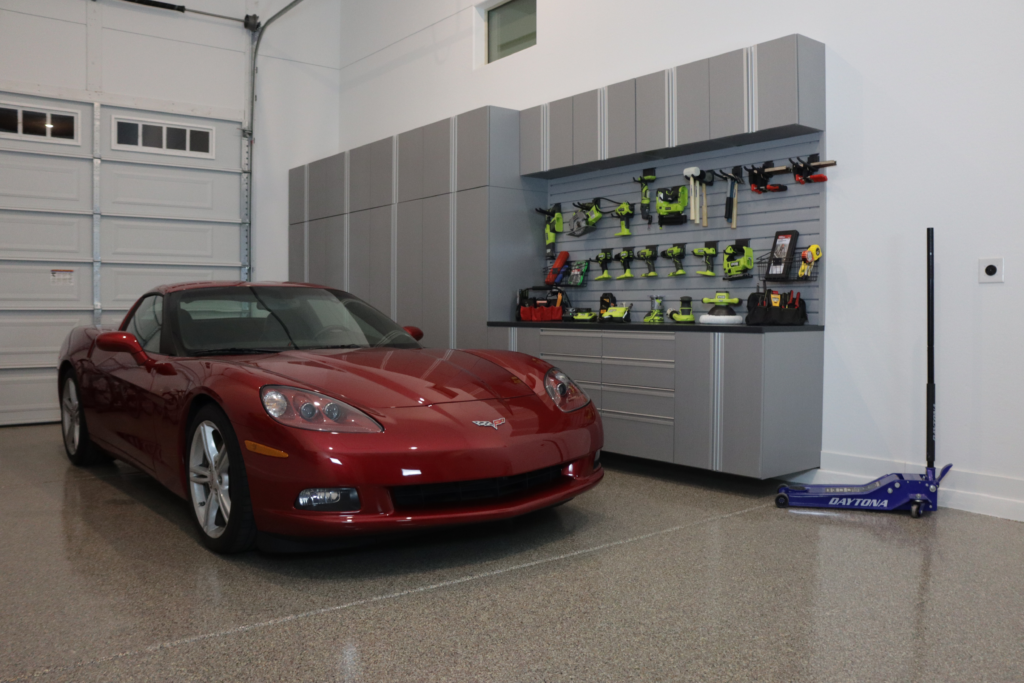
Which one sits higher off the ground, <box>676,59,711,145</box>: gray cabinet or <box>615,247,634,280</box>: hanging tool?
<box>676,59,711,145</box>: gray cabinet

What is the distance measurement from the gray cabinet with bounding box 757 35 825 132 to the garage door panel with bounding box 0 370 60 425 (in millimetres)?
5905

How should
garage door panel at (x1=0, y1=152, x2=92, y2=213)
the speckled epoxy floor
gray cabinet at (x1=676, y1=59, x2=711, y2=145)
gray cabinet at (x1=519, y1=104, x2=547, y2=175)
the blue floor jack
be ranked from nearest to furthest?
1. the speckled epoxy floor
2. the blue floor jack
3. gray cabinet at (x1=676, y1=59, x2=711, y2=145)
4. gray cabinet at (x1=519, y1=104, x2=547, y2=175)
5. garage door panel at (x1=0, y1=152, x2=92, y2=213)

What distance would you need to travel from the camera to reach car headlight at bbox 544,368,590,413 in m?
3.02

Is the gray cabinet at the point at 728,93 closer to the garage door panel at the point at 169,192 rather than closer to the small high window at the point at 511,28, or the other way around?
the small high window at the point at 511,28

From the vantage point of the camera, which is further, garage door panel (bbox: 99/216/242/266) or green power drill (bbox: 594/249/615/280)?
garage door panel (bbox: 99/216/242/266)

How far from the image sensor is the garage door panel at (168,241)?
22.7 ft

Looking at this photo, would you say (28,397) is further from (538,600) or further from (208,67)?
(538,600)

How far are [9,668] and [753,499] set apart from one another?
3.09 metres

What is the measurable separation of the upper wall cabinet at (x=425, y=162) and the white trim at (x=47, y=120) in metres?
2.78

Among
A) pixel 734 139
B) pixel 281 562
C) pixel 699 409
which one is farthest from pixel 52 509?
pixel 734 139

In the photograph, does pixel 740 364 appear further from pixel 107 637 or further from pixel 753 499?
pixel 107 637

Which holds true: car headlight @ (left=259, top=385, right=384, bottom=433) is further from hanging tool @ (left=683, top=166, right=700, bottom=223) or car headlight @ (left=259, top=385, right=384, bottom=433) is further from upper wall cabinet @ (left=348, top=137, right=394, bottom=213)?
upper wall cabinet @ (left=348, top=137, right=394, bottom=213)

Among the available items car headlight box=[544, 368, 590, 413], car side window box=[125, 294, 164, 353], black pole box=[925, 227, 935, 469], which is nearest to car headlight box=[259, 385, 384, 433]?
car headlight box=[544, 368, 590, 413]

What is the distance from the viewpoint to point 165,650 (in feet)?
6.58
